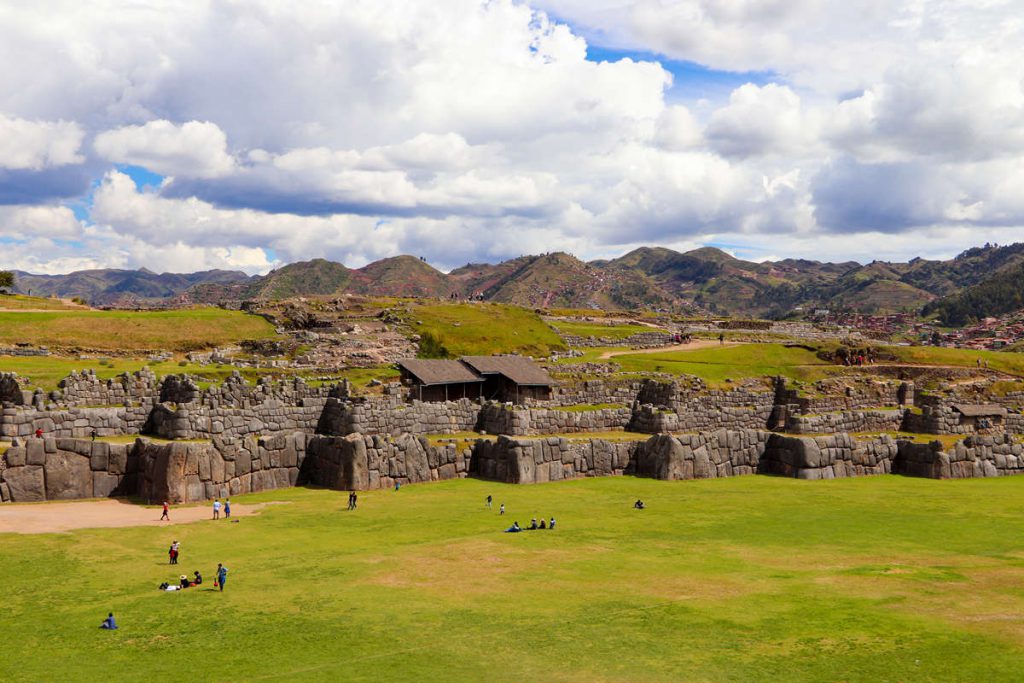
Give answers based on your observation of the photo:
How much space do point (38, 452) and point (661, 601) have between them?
82.9 feet

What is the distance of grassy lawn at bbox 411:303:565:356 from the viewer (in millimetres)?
81312

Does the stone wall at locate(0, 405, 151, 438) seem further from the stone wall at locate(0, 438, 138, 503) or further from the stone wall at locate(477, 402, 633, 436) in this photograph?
the stone wall at locate(477, 402, 633, 436)

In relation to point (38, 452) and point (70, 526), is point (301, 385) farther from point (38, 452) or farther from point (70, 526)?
point (70, 526)

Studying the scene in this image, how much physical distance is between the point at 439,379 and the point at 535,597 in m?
35.3

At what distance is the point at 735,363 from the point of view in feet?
271

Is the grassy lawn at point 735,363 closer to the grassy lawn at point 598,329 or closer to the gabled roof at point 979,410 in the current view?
the grassy lawn at point 598,329

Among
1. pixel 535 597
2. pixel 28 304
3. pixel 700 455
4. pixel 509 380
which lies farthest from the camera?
pixel 28 304

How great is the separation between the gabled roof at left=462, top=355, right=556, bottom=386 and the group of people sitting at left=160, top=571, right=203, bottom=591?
120 feet

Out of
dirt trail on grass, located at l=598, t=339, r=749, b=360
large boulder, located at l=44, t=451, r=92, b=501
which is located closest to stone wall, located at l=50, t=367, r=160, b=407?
large boulder, located at l=44, t=451, r=92, b=501

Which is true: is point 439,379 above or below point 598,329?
below

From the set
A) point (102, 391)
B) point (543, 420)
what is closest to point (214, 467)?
point (102, 391)

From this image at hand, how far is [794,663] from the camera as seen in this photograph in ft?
54.6

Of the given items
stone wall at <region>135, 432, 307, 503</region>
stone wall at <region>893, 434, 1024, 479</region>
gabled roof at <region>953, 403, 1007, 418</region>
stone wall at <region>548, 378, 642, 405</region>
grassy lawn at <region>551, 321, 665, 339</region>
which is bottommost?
stone wall at <region>893, 434, 1024, 479</region>

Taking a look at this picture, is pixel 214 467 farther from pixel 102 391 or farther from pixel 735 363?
pixel 735 363
